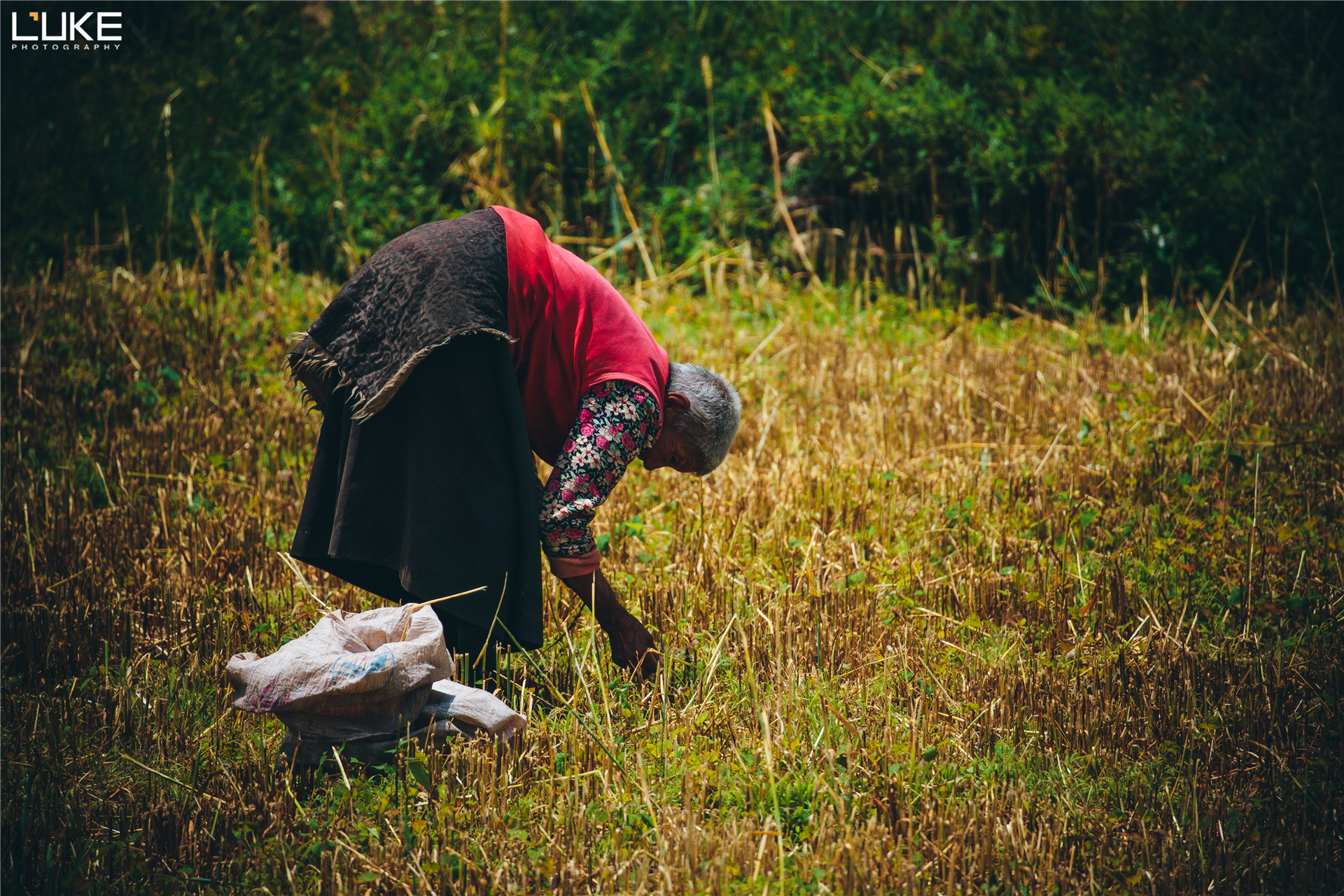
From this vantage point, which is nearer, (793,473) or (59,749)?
(59,749)

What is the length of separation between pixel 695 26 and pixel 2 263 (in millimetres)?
7109

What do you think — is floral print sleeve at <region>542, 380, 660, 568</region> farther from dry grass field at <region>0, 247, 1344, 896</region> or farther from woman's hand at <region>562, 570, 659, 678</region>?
dry grass field at <region>0, 247, 1344, 896</region>

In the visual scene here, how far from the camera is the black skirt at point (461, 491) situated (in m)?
3.26

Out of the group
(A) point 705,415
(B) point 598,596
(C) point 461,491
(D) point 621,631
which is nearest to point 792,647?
(D) point 621,631

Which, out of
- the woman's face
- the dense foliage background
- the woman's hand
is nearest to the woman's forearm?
the woman's hand

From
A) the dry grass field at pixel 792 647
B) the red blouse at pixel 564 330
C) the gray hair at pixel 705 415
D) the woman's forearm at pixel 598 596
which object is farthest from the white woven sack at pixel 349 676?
the gray hair at pixel 705 415

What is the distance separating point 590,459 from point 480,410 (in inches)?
15.7

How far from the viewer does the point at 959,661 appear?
380cm

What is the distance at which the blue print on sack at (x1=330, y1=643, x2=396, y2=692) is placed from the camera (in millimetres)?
2883

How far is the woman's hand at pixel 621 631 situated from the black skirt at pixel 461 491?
21cm

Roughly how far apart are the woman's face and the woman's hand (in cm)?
46

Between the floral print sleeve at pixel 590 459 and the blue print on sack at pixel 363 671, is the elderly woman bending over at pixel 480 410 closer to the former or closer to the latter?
the floral print sleeve at pixel 590 459

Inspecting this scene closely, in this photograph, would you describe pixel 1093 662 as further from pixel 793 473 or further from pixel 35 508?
pixel 35 508

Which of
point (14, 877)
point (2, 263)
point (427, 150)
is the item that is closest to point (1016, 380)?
point (14, 877)
